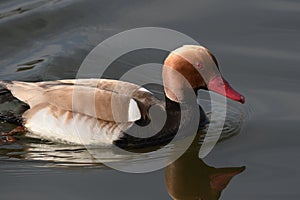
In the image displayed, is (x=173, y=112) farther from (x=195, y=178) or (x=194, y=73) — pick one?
(x=195, y=178)

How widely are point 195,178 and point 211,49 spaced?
9.64 ft

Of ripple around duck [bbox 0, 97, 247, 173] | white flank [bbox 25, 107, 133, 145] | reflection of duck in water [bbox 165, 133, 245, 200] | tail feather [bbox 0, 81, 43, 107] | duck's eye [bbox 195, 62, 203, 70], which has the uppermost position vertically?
duck's eye [bbox 195, 62, 203, 70]

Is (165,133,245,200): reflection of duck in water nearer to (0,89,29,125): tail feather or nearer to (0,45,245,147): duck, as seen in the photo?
(0,45,245,147): duck

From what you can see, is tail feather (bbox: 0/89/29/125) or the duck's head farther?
tail feather (bbox: 0/89/29/125)

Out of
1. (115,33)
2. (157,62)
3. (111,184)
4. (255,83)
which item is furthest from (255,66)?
(111,184)

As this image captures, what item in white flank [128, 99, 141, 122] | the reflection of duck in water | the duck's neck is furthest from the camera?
the duck's neck

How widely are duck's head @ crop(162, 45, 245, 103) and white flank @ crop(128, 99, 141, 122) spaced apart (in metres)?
0.46

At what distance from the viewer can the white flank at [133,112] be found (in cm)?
725

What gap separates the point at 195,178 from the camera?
271 inches

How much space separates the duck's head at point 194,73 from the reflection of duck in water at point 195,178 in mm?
699

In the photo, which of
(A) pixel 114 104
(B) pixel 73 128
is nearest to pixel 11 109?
(B) pixel 73 128

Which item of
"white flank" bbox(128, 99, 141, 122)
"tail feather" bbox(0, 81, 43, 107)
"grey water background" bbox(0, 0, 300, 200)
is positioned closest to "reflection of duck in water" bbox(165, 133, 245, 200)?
"grey water background" bbox(0, 0, 300, 200)

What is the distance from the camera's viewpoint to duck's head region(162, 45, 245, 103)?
7.40 metres

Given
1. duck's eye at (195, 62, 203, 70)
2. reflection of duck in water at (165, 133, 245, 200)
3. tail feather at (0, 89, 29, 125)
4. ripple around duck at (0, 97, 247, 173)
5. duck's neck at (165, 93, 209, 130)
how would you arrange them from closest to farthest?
reflection of duck in water at (165, 133, 245, 200), ripple around duck at (0, 97, 247, 173), duck's eye at (195, 62, 203, 70), duck's neck at (165, 93, 209, 130), tail feather at (0, 89, 29, 125)
